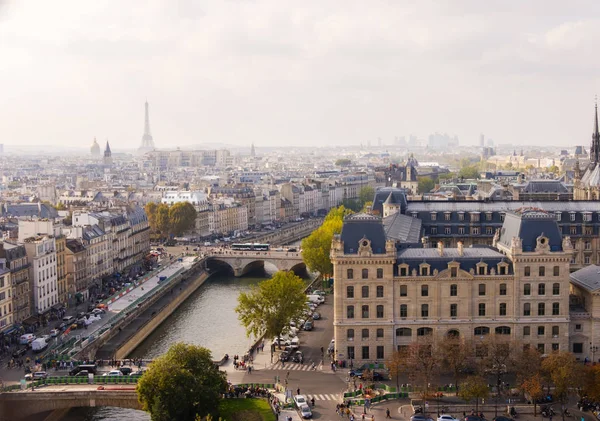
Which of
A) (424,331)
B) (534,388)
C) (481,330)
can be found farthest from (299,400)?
(481,330)

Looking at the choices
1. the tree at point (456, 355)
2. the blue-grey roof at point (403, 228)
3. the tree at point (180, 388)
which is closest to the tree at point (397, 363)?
the tree at point (456, 355)

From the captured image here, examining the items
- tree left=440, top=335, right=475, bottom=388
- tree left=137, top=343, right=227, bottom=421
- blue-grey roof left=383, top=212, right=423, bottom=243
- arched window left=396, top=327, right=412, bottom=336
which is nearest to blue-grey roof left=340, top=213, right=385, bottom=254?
arched window left=396, top=327, right=412, bottom=336

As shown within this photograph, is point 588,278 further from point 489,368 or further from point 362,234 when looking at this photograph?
point 362,234

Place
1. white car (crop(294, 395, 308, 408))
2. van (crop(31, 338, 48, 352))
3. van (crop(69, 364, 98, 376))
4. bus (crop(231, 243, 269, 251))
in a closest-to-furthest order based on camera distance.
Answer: white car (crop(294, 395, 308, 408))
van (crop(69, 364, 98, 376))
van (crop(31, 338, 48, 352))
bus (crop(231, 243, 269, 251))

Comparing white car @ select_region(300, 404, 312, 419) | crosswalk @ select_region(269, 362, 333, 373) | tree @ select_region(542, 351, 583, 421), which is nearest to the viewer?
tree @ select_region(542, 351, 583, 421)

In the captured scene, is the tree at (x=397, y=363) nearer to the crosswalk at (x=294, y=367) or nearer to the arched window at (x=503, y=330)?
the crosswalk at (x=294, y=367)

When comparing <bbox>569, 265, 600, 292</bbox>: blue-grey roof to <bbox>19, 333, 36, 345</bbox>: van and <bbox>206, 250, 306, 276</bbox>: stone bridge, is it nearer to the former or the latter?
<bbox>19, 333, 36, 345</bbox>: van
